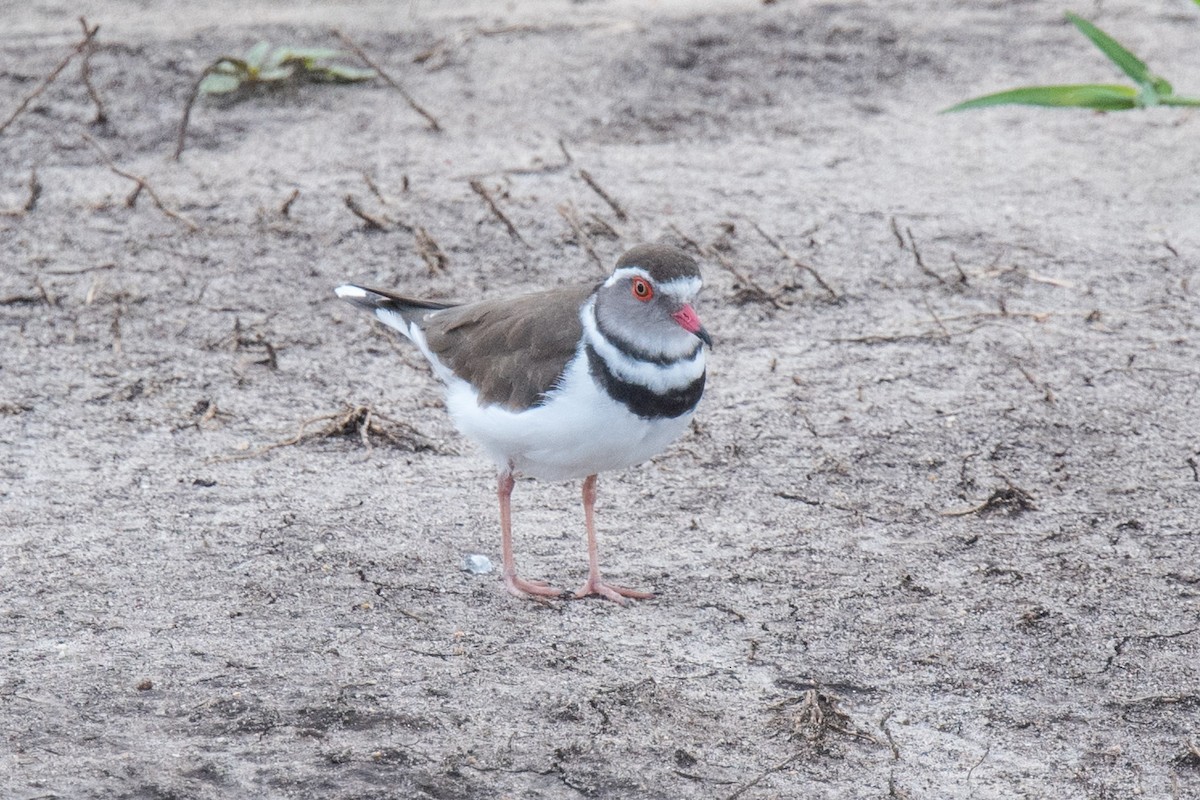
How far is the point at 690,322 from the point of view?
14.2 ft

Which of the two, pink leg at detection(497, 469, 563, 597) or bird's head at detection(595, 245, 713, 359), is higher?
bird's head at detection(595, 245, 713, 359)

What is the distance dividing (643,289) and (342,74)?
16.1 ft

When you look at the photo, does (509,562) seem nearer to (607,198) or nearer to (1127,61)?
(607,198)

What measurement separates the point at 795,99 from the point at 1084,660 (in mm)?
4989

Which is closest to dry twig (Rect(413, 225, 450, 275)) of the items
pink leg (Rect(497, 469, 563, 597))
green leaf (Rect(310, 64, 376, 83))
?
green leaf (Rect(310, 64, 376, 83))

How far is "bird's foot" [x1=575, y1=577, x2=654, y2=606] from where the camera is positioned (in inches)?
182

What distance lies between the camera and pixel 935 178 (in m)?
7.80

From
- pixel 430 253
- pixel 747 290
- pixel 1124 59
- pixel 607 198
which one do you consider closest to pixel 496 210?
pixel 430 253

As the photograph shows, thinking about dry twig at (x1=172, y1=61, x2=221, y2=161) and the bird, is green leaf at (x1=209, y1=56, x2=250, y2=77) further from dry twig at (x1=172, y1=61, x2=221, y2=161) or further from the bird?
the bird

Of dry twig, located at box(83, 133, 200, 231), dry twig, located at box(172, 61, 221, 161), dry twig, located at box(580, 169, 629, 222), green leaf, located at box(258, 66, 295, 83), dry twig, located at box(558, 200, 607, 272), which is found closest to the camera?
dry twig, located at box(558, 200, 607, 272)

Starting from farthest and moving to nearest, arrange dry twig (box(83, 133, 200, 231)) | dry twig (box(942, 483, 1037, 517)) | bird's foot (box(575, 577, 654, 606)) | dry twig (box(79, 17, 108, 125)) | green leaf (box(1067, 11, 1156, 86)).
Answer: dry twig (box(79, 17, 108, 125)), green leaf (box(1067, 11, 1156, 86)), dry twig (box(83, 133, 200, 231)), dry twig (box(942, 483, 1037, 517)), bird's foot (box(575, 577, 654, 606))

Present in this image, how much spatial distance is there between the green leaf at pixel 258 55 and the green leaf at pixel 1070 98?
12.7 ft

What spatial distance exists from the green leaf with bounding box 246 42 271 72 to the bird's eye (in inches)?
190

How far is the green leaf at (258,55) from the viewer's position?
857 centimetres
